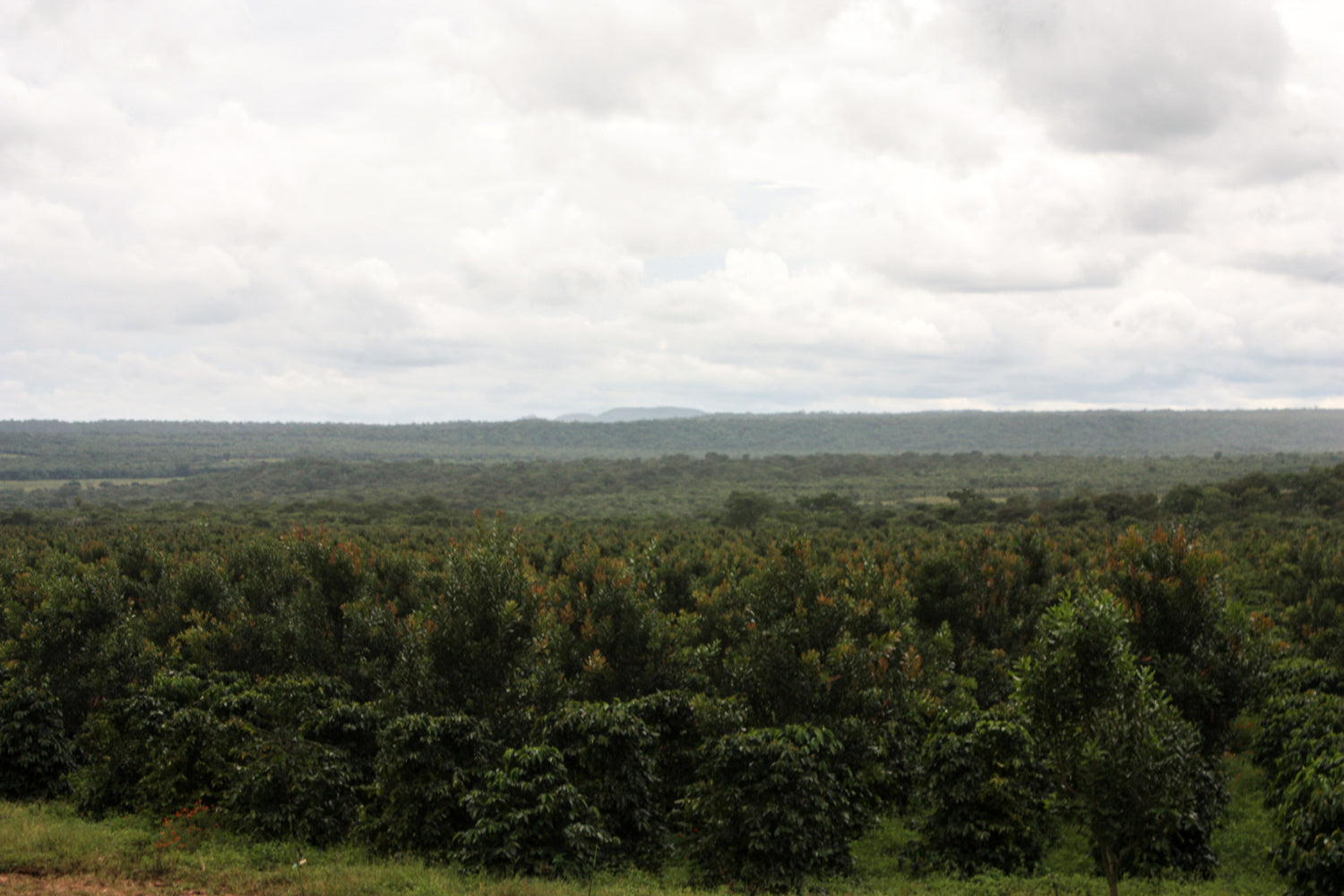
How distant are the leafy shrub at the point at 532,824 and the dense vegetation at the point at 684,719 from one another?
68mm

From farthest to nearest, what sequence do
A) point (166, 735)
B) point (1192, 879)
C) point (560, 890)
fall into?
point (166, 735) → point (1192, 879) → point (560, 890)

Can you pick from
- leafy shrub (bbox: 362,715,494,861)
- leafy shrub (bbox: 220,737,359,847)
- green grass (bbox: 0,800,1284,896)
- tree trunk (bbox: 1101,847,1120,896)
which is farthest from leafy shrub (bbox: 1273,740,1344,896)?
leafy shrub (bbox: 220,737,359,847)

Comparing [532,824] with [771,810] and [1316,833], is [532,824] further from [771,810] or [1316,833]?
[1316,833]

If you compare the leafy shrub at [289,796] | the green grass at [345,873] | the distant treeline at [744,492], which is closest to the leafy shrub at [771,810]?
the green grass at [345,873]

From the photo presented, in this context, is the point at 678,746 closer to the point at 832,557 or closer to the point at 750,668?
the point at 750,668

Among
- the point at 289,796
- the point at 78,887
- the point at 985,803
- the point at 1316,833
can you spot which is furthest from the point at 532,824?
the point at 1316,833

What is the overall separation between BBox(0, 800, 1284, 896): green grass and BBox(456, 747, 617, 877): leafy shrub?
0.66 meters

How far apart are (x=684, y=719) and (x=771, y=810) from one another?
14.6 feet

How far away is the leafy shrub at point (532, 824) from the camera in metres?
16.8

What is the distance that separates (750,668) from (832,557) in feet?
49.0

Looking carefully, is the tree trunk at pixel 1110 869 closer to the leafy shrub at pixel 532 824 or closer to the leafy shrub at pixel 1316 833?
the leafy shrub at pixel 1316 833

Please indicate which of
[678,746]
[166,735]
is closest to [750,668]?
[678,746]

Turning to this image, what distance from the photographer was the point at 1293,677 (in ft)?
81.7

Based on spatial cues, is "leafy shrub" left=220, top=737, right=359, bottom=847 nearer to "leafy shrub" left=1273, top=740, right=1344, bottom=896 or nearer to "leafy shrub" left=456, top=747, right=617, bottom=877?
"leafy shrub" left=456, top=747, right=617, bottom=877
